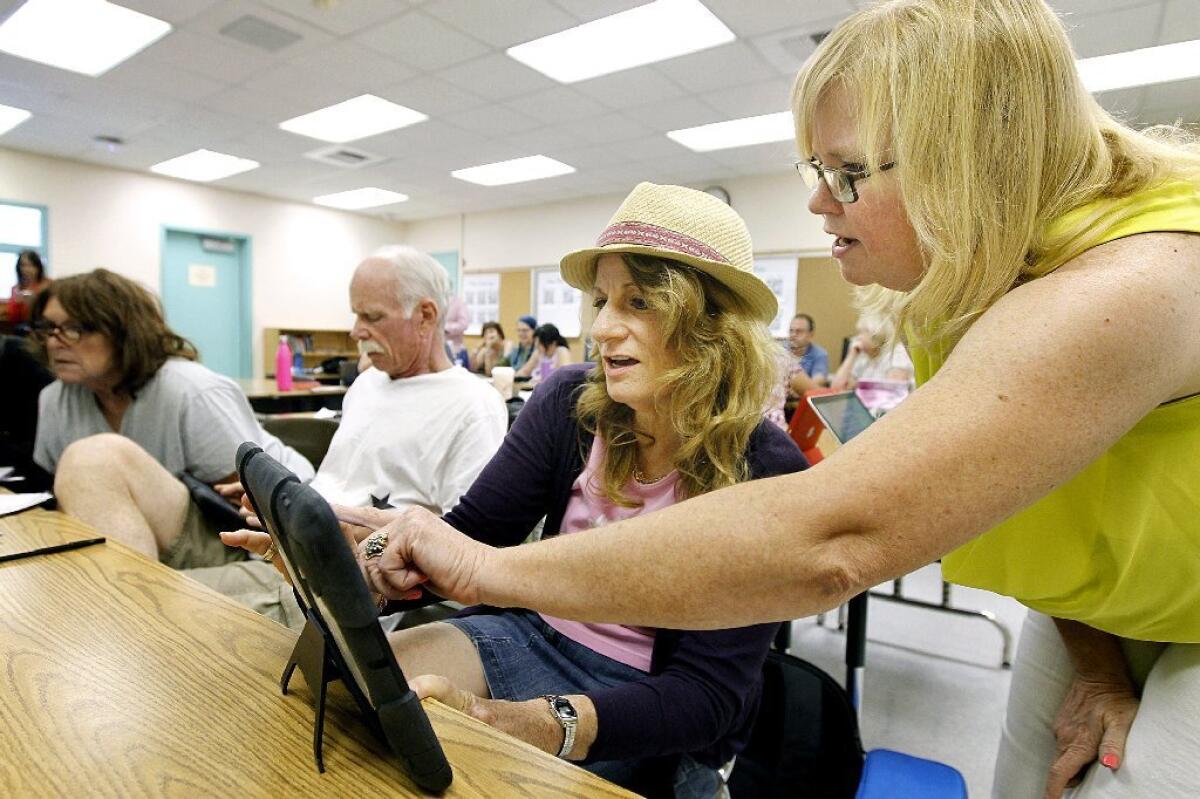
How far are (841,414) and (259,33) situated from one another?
426cm

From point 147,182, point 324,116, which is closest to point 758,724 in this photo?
point 324,116

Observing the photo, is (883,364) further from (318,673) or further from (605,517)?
(318,673)

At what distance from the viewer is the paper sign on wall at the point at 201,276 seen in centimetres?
845

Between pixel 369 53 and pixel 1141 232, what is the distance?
187 inches

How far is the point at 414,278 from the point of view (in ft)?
6.49

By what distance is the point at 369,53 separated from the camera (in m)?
4.34

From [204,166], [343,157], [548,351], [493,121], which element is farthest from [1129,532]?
[204,166]

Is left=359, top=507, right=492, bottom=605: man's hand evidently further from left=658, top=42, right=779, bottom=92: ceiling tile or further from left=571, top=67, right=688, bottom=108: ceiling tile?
left=571, top=67, right=688, bottom=108: ceiling tile

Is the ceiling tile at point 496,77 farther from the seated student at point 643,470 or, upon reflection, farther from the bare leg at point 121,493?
the seated student at point 643,470

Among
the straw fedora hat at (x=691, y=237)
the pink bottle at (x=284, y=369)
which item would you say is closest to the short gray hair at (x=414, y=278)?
the straw fedora hat at (x=691, y=237)

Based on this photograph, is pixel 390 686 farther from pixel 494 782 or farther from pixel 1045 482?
pixel 1045 482

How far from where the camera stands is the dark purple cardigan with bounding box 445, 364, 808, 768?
3.00ft

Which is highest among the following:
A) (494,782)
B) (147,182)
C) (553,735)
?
(147,182)

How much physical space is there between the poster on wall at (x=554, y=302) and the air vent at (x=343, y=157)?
277 cm
